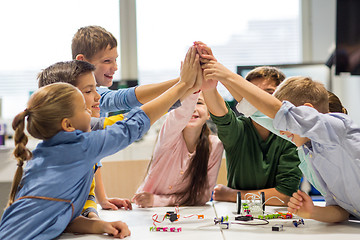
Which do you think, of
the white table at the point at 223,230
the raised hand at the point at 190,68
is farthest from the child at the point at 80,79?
the raised hand at the point at 190,68

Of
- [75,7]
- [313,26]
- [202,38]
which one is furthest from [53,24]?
[313,26]

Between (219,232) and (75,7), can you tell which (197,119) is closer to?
(219,232)

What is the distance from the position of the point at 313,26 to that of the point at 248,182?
8.99 ft

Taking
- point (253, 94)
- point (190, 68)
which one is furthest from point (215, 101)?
point (253, 94)

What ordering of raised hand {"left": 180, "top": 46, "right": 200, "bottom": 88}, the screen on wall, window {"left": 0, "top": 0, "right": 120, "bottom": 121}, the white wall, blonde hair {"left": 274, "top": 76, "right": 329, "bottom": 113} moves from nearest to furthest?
blonde hair {"left": 274, "top": 76, "right": 329, "bottom": 113}
raised hand {"left": 180, "top": 46, "right": 200, "bottom": 88}
the screen on wall
the white wall
window {"left": 0, "top": 0, "right": 120, "bottom": 121}

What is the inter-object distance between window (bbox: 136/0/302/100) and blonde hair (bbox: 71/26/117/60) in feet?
7.40

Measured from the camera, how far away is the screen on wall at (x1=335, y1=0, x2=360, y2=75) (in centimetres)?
276

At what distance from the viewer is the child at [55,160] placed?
110 centimetres

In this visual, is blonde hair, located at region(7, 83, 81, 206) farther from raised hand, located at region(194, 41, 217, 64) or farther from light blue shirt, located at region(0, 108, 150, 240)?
raised hand, located at region(194, 41, 217, 64)

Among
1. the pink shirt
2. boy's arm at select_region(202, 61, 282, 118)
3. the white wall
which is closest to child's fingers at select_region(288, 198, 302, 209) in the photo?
boy's arm at select_region(202, 61, 282, 118)

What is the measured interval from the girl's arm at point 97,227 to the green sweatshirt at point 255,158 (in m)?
0.70

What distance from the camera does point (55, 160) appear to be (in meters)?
1.14

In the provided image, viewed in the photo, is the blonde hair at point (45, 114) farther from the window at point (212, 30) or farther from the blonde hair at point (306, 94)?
the window at point (212, 30)

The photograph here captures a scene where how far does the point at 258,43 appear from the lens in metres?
4.12
